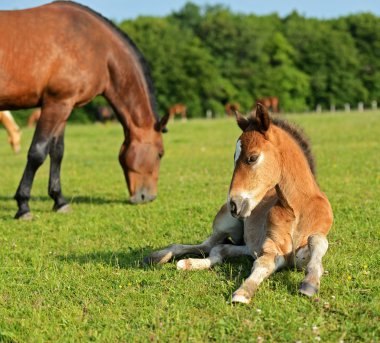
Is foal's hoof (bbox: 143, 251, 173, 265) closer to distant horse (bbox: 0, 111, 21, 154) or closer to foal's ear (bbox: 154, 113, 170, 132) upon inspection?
foal's ear (bbox: 154, 113, 170, 132)

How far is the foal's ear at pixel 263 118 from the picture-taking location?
15.3 ft

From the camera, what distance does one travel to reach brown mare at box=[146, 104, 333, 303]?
4648mm

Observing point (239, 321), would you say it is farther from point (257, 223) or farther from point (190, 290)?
point (257, 223)

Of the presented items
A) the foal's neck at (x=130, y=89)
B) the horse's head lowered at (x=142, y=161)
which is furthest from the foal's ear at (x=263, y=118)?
the foal's neck at (x=130, y=89)

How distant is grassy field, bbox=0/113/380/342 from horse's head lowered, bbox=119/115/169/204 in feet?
0.88

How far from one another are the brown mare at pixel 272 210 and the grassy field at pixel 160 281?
0.50 feet

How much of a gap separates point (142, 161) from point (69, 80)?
1.96 metres

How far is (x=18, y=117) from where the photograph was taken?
6134 cm

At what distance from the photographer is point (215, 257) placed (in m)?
5.61

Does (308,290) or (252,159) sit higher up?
(252,159)

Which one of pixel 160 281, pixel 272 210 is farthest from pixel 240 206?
pixel 160 281

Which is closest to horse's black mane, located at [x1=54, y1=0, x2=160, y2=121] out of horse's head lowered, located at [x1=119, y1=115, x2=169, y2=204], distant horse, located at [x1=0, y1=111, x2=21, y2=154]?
horse's head lowered, located at [x1=119, y1=115, x2=169, y2=204]

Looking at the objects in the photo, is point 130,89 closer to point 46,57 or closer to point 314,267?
point 46,57

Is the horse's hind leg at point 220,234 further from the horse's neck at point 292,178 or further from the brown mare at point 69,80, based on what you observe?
the brown mare at point 69,80
